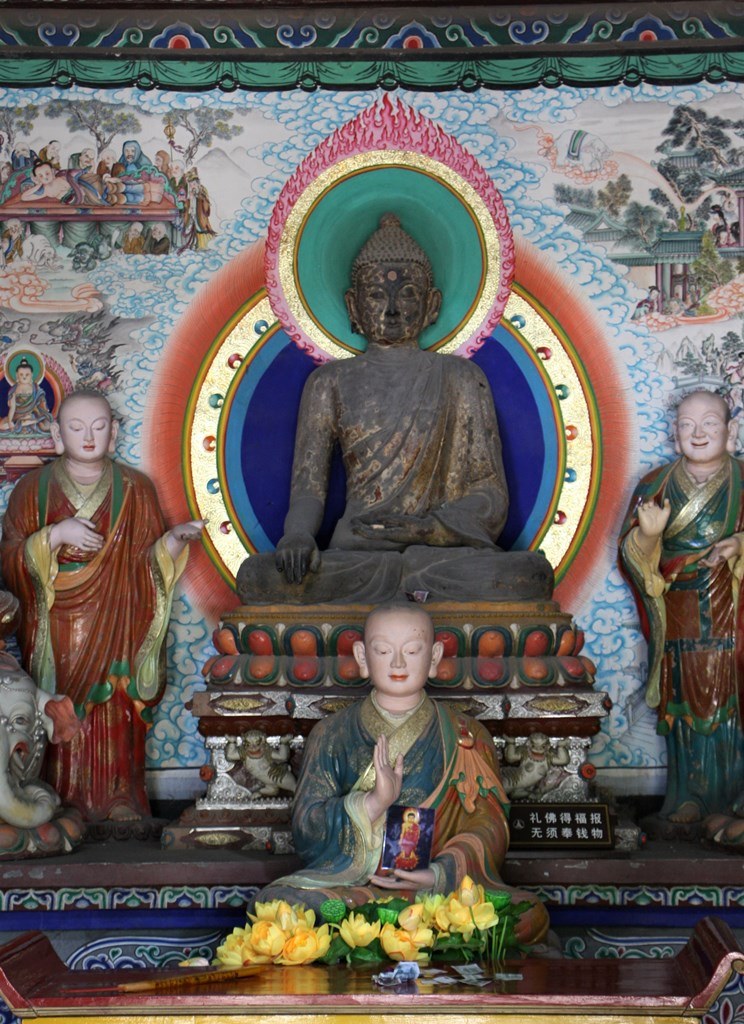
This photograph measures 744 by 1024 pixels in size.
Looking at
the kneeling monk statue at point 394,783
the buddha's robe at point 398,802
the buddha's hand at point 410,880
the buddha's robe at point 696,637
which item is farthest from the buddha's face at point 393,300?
the buddha's hand at point 410,880

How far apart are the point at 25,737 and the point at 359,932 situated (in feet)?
5.90

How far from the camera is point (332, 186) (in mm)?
6578

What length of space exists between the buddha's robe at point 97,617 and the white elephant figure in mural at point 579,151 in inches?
95.7

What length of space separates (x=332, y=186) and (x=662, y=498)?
200 centimetres

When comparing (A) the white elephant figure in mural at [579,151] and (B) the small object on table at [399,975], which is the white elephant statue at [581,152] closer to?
(A) the white elephant figure in mural at [579,151]

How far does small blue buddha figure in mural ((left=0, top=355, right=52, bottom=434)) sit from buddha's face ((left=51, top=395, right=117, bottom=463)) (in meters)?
0.44

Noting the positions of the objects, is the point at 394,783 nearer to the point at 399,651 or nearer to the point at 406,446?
the point at 399,651

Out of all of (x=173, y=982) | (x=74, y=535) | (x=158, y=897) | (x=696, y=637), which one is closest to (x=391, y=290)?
(x=74, y=535)

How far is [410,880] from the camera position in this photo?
4047 millimetres

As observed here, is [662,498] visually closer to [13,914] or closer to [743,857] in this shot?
[743,857]

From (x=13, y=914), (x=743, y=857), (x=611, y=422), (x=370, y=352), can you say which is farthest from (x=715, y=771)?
(x=13, y=914)

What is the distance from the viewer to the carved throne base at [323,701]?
16.9 ft

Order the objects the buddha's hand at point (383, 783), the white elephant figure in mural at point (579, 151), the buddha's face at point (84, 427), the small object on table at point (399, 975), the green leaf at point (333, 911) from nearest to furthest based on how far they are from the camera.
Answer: the small object on table at point (399, 975) < the green leaf at point (333, 911) < the buddha's hand at point (383, 783) < the buddha's face at point (84, 427) < the white elephant figure in mural at point (579, 151)

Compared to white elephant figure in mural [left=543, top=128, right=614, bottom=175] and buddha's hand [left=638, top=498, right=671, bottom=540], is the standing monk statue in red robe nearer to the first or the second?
buddha's hand [left=638, top=498, right=671, bottom=540]
